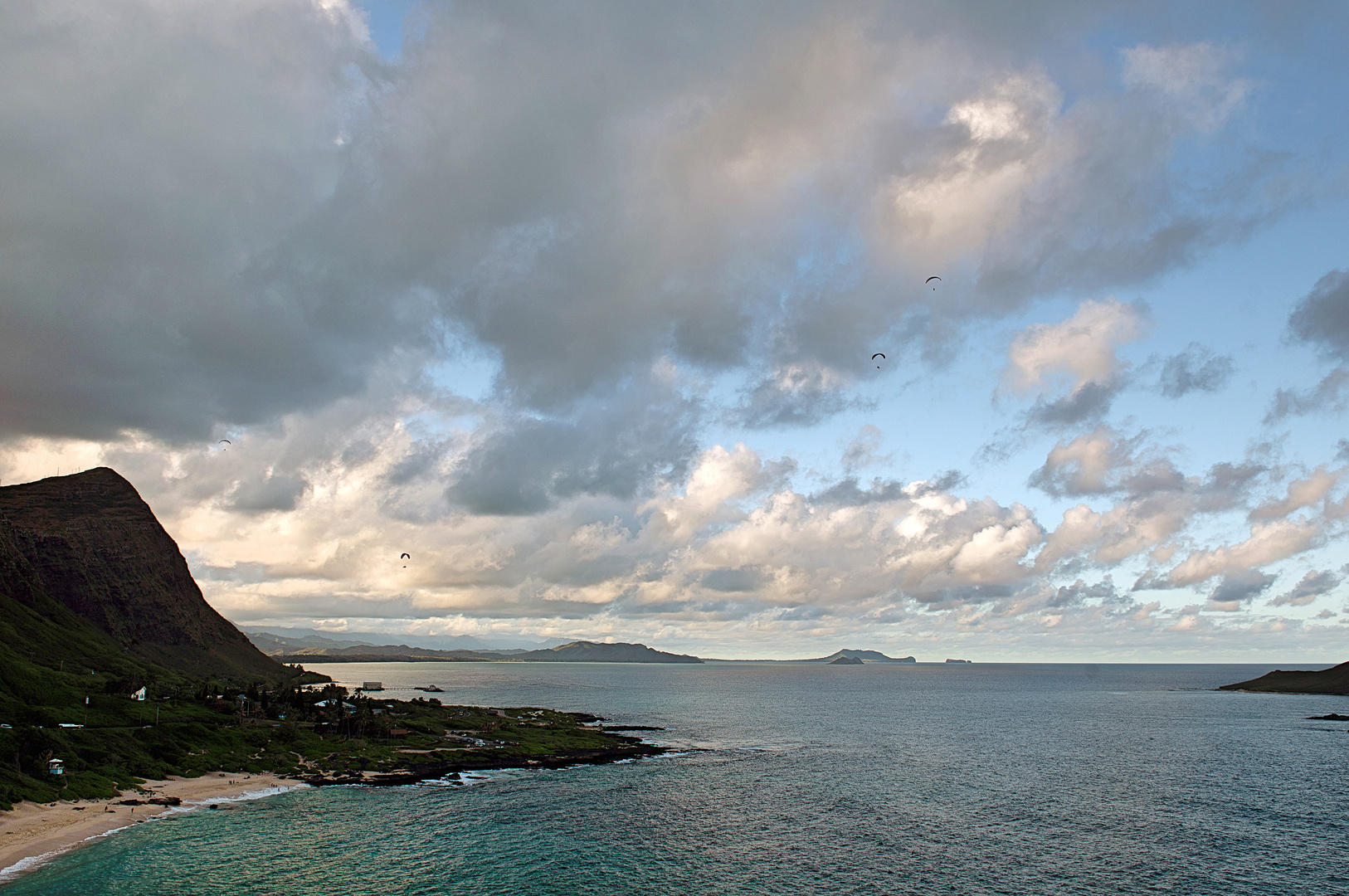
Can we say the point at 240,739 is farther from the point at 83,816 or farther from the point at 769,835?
the point at 769,835

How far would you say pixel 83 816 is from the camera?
92375 mm

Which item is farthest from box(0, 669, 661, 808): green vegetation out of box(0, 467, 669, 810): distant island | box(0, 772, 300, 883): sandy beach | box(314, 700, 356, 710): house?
box(0, 772, 300, 883): sandy beach

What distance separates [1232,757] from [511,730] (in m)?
151

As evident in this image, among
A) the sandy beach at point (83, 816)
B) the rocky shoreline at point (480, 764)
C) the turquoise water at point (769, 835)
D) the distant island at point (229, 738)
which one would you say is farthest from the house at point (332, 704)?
the turquoise water at point (769, 835)

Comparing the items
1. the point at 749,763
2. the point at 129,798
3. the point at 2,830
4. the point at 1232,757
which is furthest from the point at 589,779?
the point at 1232,757

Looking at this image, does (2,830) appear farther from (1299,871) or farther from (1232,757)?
(1232,757)

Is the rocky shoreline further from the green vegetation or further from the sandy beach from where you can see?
the sandy beach

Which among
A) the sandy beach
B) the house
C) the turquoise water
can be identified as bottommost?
the turquoise water

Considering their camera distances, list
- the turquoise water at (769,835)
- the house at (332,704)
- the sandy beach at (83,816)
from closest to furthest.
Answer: the turquoise water at (769,835)
the sandy beach at (83,816)
the house at (332,704)

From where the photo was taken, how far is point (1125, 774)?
445 feet

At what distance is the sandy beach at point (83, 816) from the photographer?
257 ft

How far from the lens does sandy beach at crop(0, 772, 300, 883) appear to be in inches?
3086

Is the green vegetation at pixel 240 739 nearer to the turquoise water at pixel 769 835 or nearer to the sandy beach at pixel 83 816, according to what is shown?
the sandy beach at pixel 83 816

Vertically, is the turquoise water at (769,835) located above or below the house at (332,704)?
below
